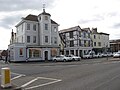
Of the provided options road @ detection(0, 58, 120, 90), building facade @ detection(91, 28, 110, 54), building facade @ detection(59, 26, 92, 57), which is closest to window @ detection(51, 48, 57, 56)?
building facade @ detection(59, 26, 92, 57)

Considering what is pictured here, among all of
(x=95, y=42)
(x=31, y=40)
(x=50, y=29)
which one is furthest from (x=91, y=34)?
(x=31, y=40)

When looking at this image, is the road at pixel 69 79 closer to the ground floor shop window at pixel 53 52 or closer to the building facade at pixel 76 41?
the ground floor shop window at pixel 53 52

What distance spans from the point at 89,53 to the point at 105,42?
19357 mm

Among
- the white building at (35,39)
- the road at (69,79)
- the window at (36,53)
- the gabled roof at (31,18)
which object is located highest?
the gabled roof at (31,18)

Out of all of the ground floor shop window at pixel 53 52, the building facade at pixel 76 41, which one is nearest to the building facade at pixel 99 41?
the building facade at pixel 76 41

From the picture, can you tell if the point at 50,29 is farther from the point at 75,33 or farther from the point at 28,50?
the point at 75,33

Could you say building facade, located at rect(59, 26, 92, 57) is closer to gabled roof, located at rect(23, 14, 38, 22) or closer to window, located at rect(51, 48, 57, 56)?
window, located at rect(51, 48, 57, 56)

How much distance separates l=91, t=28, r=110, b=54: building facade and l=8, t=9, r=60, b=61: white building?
82.3 ft

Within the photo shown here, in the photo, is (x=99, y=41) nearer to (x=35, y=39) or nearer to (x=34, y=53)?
(x=35, y=39)

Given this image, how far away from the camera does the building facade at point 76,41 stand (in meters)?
63.9

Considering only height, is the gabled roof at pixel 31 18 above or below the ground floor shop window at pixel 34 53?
above

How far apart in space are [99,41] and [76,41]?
15.9 metres

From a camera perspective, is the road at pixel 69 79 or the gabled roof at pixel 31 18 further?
the gabled roof at pixel 31 18

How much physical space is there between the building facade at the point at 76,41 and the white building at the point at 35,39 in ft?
42.5
